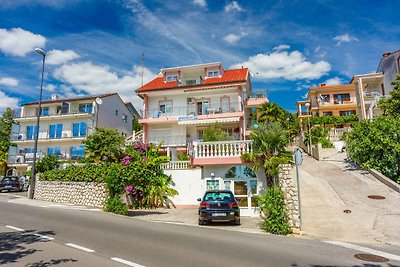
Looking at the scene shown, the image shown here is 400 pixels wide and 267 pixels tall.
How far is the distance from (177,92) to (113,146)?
35.2 ft

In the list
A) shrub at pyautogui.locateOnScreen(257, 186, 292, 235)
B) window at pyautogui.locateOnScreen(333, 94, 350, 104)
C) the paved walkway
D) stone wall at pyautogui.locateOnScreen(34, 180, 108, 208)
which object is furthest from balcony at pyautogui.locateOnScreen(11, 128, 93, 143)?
window at pyautogui.locateOnScreen(333, 94, 350, 104)

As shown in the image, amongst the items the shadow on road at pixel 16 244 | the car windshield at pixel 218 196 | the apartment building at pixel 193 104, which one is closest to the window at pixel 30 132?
the apartment building at pixel 193 104

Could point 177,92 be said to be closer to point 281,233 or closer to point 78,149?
point 78,149

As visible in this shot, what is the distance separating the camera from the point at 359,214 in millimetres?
13531

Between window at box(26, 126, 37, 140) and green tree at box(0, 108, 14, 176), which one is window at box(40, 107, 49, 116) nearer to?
window at box(26, 126, 37, 140)

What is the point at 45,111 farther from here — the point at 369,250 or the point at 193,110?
the point at 369,250

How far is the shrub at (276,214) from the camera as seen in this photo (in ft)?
39.0

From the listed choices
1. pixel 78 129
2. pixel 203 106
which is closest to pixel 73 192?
pixel 203 106

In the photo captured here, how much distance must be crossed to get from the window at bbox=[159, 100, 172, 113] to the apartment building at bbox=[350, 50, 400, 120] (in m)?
22.1

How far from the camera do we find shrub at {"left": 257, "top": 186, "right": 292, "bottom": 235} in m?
11.9

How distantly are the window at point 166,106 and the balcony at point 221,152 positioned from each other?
58.0 ft

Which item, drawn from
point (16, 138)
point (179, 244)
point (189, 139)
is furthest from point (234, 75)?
point (16, 138)

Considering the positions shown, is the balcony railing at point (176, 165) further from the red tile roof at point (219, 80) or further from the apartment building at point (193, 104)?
the red tile roof at point (219, 80)

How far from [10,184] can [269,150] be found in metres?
28.8
